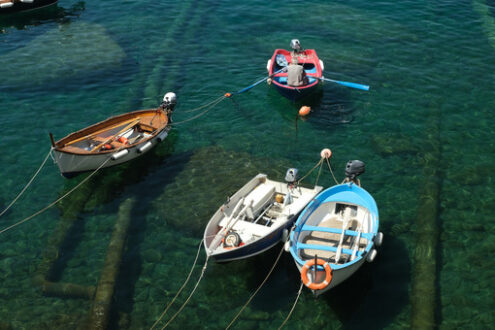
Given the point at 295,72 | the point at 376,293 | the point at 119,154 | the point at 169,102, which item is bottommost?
the point at 376,293

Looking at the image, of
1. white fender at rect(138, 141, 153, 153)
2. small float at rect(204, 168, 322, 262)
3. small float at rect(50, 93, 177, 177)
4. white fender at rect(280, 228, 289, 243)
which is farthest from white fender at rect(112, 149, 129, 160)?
white fender at rect(280, 228, 289, 243)

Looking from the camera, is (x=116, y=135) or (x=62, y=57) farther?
(x=62, y=57)

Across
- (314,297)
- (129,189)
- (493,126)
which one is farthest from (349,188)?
(493,126)

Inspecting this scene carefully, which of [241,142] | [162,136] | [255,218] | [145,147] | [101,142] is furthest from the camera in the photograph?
[241,142]

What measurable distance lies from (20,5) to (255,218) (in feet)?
114

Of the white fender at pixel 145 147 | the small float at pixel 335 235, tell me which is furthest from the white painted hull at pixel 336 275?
the white fender at pixel 145 147

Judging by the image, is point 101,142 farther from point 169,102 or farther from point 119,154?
point 169,102

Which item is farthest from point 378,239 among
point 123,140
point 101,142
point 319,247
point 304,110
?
point 101,142

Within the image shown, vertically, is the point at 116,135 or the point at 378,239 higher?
the point at 116,135

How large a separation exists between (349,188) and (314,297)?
18.0 ft

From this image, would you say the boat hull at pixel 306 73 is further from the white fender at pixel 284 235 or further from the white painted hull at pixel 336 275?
the white painted hull at pixel 336 275

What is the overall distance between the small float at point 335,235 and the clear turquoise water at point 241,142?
58.3 inches

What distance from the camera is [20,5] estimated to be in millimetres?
43875

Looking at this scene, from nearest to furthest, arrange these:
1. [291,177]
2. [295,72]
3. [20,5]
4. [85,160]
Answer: [291,177] → [85,160] → [295,72] → [20,5]
